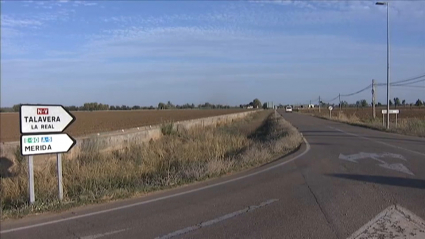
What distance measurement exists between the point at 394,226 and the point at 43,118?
6.99 m

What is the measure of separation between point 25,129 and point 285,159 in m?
9.16

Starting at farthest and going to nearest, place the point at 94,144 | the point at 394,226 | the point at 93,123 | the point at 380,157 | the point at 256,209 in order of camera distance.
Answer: the point at 93,123 < the point at 94,144 < the point at 380,157 < the point at 256,209 < the point at 394,226

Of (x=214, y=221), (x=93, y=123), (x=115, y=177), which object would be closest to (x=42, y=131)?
(x=115, y=177)

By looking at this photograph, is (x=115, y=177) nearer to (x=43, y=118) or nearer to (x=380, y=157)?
(x=43, y=118)

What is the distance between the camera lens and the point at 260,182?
11.5m

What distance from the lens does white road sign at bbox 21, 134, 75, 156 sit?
31.2 feet

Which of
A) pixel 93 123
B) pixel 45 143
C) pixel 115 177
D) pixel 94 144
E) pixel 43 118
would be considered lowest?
pixel 115 177

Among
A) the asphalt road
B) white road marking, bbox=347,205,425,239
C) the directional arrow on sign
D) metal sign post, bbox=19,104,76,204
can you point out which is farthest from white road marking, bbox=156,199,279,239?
the directional arrow on sign

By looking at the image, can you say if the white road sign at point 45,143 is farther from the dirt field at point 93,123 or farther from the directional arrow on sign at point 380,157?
the dirt field at point 93,123

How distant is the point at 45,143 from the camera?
32.3 ft

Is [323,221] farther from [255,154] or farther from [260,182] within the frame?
[255,154]

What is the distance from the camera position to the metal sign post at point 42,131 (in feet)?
31.2

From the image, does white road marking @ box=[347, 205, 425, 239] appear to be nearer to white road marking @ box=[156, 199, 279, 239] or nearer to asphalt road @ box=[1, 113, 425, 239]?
asphalt road @ box=[1, 113, 425, 239]

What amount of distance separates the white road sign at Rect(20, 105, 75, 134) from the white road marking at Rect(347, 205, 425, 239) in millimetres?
6468
